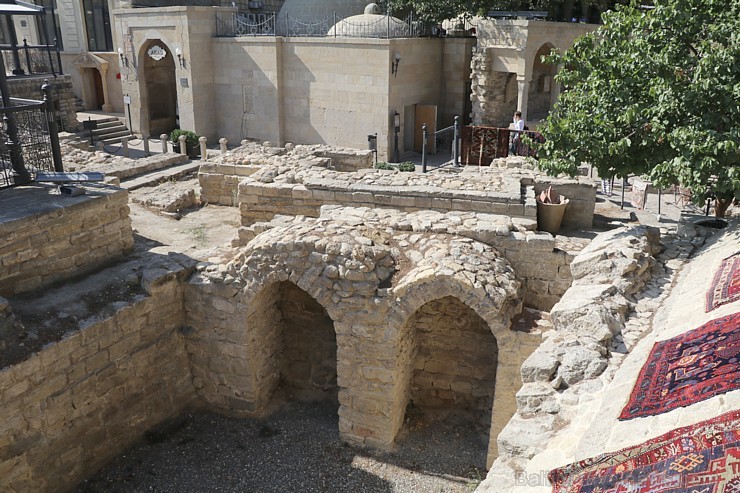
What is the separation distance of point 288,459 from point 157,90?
21.0m

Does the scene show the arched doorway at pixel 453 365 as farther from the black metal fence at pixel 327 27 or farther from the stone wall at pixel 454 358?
the black metal fence at pixel 327 27

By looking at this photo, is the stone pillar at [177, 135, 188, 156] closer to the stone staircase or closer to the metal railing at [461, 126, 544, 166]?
the stone staircase

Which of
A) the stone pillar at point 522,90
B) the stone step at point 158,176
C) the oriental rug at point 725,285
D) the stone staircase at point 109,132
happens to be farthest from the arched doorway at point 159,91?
the oriental rug at point 725,285

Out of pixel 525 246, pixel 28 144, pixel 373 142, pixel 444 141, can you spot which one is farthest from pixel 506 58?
pixel 28 144

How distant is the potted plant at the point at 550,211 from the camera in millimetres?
10305

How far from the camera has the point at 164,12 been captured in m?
22.1

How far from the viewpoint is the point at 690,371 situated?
4.54 meters

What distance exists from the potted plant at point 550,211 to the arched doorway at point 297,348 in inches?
156

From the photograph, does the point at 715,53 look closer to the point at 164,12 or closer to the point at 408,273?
the point at 408,273

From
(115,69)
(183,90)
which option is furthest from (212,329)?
(115,69)

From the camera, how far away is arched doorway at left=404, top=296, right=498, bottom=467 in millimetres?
9664

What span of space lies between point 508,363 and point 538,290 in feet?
4.62

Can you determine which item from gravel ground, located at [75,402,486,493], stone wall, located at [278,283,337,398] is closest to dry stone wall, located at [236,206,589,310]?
stone wall, located at [278,283,337,398]

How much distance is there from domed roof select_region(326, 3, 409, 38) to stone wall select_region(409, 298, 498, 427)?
12.4m
